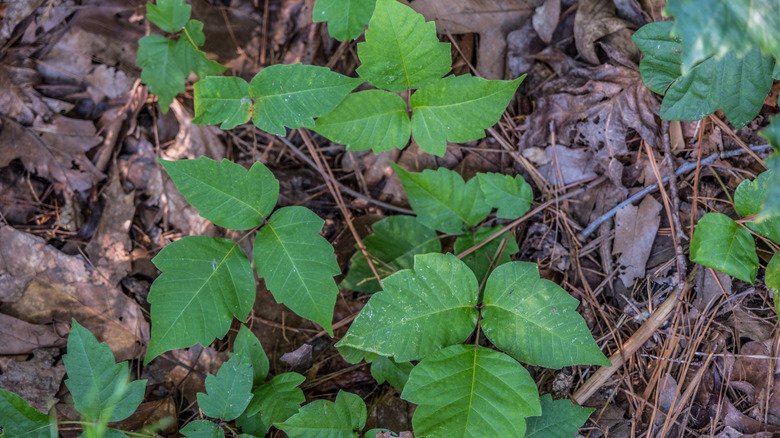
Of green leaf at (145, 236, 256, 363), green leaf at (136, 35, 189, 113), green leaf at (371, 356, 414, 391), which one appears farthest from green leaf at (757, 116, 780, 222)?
green leaf at (136, 35, 189, 113)

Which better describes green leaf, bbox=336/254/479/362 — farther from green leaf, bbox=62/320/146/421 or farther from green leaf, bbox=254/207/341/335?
green leaf, bbox=62/320/146/421

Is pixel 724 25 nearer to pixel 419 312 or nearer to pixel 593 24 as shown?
pixel 593 24

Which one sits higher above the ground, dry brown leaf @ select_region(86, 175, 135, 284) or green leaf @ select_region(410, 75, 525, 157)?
green leaf @ select_region(410, 75, 525, 157)

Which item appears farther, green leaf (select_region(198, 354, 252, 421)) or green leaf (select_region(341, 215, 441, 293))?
green leaf (select_region(341, 215, 441, 293))

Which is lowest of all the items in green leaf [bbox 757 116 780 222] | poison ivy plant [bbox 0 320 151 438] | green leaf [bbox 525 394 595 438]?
green leaf [bbox 525 394 595 438]

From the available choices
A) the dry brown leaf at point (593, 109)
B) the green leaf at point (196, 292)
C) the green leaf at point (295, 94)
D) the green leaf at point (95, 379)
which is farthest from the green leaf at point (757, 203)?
the green leaf at point (95, 379)

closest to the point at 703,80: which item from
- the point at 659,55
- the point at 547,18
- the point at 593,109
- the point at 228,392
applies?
the point at 659,55

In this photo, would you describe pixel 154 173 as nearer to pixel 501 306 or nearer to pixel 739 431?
pixel 501 306

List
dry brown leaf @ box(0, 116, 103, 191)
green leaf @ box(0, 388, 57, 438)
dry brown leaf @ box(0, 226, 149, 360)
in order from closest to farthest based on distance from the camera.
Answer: green leaf @ box(0, 388, 57, 438) < dry brown leaf @ box(0, 226, 149, 360) < dry brown leaf @ box(0, 116, 103, 191)
